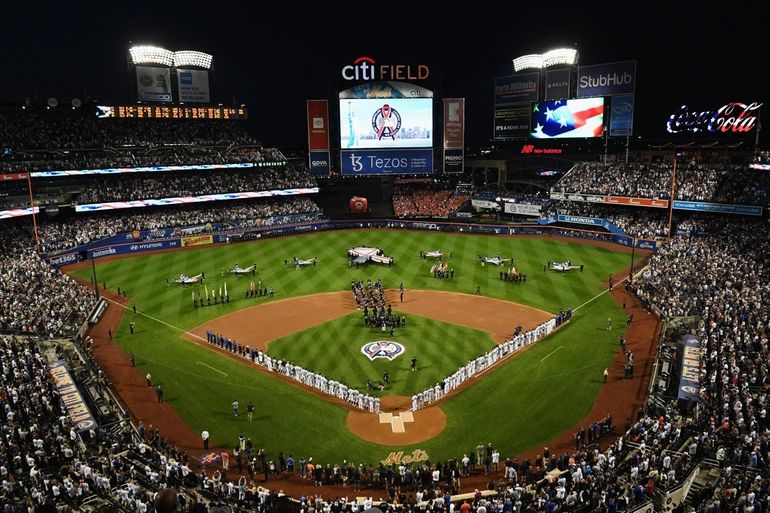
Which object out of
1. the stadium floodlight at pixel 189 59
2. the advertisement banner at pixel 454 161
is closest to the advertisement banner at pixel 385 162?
the advertisement banner at pixel 454 161

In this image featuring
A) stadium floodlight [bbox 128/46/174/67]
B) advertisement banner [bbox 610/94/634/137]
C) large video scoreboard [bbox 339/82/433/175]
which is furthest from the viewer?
→ large video scoreboard [bbox 339/82/433/175]

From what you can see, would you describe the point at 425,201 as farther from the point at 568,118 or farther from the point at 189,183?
the point at 189,183

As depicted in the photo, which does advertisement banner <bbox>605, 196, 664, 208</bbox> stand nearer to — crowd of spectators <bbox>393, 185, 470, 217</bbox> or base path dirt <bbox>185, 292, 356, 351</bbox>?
crowd of spectators <bbox>393, 185, 470, 217</bbox>

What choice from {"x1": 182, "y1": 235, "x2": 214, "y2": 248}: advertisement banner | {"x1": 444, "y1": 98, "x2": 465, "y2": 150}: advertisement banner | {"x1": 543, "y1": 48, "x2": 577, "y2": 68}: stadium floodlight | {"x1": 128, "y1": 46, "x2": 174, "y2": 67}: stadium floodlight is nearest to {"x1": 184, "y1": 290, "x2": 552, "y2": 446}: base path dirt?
{"x1": 182, "y1": 235, "x2": 214, "y2": 248}: advertisement banner

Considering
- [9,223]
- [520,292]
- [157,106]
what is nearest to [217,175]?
[157,106]

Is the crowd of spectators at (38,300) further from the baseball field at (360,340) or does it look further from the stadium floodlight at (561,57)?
the stadium floodlight at (561,57)

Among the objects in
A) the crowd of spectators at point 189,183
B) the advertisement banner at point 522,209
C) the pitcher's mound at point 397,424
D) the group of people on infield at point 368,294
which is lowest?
the pitcher's mound at point 397,424

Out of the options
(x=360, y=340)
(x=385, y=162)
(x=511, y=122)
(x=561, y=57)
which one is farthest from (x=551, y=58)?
(x=360, y=340)
